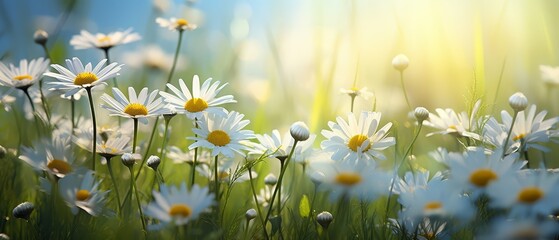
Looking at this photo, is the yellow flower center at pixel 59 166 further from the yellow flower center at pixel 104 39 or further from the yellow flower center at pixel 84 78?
the yellow flower center at pixel 104 39

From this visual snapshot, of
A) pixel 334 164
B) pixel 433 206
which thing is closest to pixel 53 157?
pixel 334 164

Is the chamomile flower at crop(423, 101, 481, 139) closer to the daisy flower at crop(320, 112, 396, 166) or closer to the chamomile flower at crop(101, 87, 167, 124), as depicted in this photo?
the daisy flower at crop(320, 112, 396, 166)

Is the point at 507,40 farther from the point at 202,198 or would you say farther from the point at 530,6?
the point at 202,198

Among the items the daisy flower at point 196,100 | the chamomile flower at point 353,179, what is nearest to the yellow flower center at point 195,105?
the daisy flower at point 196,100

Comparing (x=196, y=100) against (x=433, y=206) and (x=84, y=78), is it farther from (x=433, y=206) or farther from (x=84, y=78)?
(x=433, y=206)

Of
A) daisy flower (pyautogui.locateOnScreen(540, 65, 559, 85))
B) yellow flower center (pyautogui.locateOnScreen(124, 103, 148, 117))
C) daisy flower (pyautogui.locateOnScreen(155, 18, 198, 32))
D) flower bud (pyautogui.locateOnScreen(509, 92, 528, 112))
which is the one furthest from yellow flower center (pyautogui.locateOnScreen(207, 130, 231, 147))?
daisy flower (pyautogui.locateOnScreen(540, 65, 559, 85))
